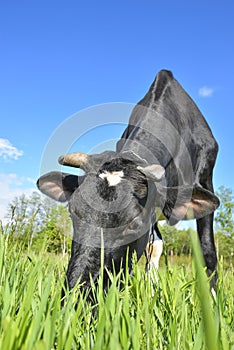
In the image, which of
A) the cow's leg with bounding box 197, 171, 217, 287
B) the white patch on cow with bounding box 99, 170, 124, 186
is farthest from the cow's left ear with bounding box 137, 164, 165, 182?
the cow's leg with bounding box 197, 171, 217, 287

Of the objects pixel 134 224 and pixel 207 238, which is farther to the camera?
pixel 207 238

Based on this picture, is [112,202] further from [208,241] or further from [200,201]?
[208,241]

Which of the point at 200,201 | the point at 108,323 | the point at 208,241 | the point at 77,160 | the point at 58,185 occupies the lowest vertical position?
the point at 108,323

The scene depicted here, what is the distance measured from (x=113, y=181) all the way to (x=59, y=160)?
1.25 m

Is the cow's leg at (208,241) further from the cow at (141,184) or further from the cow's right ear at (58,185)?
the cow's right ear at (58,185)

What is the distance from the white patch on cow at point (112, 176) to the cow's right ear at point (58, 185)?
0.68 m

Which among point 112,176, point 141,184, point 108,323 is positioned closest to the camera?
point 108,323

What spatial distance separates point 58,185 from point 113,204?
1.30 metres

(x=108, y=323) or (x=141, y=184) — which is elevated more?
(x=141, y=184)

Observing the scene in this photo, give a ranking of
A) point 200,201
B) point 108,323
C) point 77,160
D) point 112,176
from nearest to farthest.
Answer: point 108,323, point 112,176, point 200,201, point 77,160

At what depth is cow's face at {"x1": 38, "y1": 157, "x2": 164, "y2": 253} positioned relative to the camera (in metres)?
Answer: 3.81

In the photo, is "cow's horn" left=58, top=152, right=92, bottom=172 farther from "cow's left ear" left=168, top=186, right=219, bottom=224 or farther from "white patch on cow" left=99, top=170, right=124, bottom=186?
"cow's left ear" left=168, top=186, right=219, bottom=224

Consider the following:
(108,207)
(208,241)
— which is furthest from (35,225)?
(208,241)

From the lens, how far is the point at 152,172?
4.66 m
